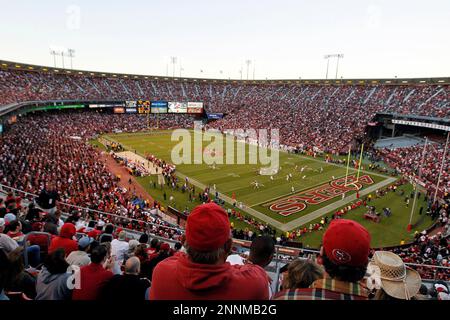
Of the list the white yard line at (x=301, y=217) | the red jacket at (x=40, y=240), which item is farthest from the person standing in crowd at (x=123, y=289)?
the white yard line at (x=301, y=217)

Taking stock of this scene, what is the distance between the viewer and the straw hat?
2727 mm

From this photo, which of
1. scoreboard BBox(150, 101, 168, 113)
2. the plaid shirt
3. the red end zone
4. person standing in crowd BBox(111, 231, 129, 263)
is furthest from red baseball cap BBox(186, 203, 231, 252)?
scoreboard BBox(150, 101, 168, 113)

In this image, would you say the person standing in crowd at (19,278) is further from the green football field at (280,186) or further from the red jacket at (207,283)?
the green football field at (280,186)

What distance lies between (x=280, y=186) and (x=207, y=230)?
2991 centimetres

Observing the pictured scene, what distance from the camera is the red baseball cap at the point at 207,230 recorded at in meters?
2.24

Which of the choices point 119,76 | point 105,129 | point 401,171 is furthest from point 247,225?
point 119,76

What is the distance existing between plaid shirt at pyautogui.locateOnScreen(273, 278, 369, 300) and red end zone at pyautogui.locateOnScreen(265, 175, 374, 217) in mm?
22713

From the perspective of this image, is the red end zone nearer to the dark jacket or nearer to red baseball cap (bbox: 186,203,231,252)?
the dark jacket

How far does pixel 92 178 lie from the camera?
2630 centimetres

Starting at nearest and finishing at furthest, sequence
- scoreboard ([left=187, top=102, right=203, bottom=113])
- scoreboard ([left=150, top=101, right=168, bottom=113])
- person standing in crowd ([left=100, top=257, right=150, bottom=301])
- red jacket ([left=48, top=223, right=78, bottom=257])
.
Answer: person standing in crowd ([left=100, top=257, right=150, bottom=301]) < red jacket ([left=48, top=223, right=78, bottom=257]) < scoreboard ([left=150, top=101, right=168, bottom=113]) < scoreboard ([left=187, top=102, right=203, bottom=113])

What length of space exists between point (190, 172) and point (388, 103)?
43056 mm

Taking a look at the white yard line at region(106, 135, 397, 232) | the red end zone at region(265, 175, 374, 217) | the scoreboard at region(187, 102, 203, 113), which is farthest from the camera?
the scoreboard at region(187, 102, 203, 113)
